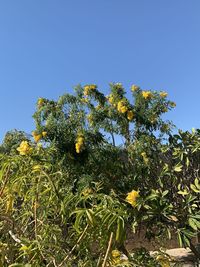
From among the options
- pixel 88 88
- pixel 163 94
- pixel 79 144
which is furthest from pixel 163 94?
pixel 79 144

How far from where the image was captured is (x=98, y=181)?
540 cm

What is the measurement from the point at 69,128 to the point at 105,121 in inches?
28.7

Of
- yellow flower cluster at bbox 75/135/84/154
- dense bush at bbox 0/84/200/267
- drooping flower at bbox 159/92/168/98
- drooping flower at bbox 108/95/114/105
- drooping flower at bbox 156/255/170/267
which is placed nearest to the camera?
dense bush at bbox 0/84/200/267

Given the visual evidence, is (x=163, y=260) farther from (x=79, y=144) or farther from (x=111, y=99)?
(x=111, y=99)

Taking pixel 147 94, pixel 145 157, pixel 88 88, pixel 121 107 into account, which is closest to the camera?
pixel 145 157

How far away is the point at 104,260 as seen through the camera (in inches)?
47.7

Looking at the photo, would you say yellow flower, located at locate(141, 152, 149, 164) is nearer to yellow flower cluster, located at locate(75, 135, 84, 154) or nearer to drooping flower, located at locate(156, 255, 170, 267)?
yellow flower cluster, located at locate(75, 135, 84, 154)

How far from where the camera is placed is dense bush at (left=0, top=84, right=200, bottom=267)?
1.31 m

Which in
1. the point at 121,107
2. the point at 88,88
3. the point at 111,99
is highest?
the point at 88,88

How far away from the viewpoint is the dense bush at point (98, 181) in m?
1.31

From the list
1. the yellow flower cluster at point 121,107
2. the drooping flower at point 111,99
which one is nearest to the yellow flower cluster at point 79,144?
the yellow flower cluster at point 121,107

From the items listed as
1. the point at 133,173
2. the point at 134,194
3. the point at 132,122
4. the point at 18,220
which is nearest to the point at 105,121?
the point at 132,122

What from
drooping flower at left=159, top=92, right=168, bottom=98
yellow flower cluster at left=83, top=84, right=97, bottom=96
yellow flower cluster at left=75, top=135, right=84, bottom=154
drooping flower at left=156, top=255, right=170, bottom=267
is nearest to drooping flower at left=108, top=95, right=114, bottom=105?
yellow flower cluster at left=83, top=84, right=97, bottom=96

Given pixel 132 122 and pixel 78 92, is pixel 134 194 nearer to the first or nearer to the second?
pixel 132 122
